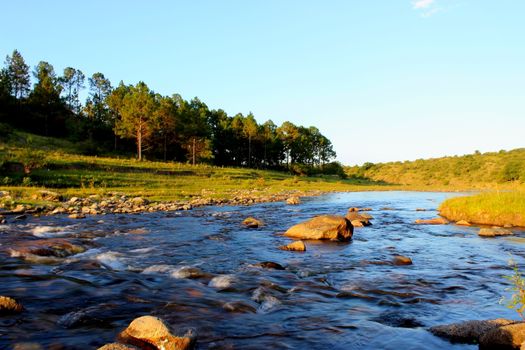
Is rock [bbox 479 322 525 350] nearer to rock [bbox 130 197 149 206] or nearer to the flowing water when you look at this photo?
the flowing water

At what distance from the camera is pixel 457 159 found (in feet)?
445

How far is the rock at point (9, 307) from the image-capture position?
677 cm

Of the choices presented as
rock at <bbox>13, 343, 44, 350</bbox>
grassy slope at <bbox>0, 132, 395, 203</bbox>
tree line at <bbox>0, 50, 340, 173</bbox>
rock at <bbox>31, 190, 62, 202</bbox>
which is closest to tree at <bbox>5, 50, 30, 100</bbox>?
tree line at <bbox>0, 50, 340, 173</bbox>

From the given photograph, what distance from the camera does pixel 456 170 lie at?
120375 millimetres

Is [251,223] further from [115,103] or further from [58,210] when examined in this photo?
[115,103]

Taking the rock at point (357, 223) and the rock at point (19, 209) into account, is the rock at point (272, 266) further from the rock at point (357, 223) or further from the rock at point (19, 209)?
the rock at point (19, 209)

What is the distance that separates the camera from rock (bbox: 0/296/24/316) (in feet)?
22.2

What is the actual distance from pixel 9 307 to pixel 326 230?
42.2ft

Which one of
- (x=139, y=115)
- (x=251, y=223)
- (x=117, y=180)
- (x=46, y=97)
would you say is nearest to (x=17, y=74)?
(x=46, y=97)

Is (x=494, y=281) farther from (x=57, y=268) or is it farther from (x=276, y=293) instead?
(x=57, y=268)

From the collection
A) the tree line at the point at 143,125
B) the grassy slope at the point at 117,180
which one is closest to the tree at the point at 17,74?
the tree line at the point at 143,125

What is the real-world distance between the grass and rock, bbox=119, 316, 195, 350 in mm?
21965

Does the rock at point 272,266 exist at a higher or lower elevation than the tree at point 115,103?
lower

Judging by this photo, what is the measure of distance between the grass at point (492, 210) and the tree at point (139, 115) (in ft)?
178
